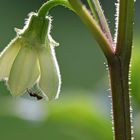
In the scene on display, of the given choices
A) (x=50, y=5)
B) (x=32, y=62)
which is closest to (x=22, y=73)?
(x=32, y=62)

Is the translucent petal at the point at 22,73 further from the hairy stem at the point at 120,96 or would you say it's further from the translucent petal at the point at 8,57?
the hairy stem at the point at 120,96

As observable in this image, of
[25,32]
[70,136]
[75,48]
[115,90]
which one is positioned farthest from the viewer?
[75,48]

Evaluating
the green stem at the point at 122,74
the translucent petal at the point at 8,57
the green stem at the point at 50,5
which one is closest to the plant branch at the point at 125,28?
the green stem at the point at 122,74

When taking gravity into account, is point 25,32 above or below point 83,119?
above

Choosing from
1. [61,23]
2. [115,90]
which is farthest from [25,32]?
[61,23]

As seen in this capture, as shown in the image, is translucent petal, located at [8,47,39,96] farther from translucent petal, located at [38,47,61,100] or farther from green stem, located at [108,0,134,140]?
green stem, located at [108,0,134,140]

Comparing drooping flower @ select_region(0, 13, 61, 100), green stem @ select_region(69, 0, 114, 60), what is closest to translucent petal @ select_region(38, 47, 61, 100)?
drooping flower @ select_region(0, 13, 61, 100)

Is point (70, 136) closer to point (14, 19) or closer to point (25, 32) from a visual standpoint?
point (25, 32)

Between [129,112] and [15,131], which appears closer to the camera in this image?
[129,112]
